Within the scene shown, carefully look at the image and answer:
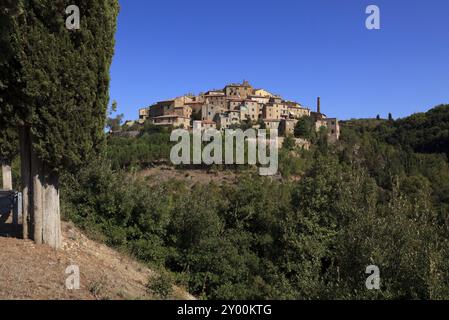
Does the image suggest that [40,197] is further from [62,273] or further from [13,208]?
[13,208]

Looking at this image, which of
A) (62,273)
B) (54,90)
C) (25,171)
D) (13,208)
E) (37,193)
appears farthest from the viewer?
(13,208)

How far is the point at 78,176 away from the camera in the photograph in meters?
15.2

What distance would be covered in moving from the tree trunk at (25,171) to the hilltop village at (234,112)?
8334cm

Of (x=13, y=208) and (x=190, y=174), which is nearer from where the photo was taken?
(x=13, y=208)

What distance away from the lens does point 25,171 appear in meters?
9.20

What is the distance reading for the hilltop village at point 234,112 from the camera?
97.2 m

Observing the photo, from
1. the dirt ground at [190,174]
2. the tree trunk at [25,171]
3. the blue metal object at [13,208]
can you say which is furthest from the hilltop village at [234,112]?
the tree trunk at [25,171]

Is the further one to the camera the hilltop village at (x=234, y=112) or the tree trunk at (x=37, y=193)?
the hilltop village at (x=234, y=112)

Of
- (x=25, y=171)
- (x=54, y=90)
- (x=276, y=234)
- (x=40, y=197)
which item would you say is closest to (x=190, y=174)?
(x=276, y=234)

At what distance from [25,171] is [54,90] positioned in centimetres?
204

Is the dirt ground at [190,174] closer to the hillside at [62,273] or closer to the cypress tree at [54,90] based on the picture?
the hillside at [62,273]

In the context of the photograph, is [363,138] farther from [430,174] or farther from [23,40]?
[23,40]

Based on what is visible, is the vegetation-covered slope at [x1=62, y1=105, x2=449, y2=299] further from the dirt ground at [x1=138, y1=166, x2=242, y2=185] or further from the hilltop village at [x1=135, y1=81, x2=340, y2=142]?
the hilltop village at [x1=135, y1=81, x2=340, y2=142]

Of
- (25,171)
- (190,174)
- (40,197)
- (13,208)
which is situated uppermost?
(25,171)
